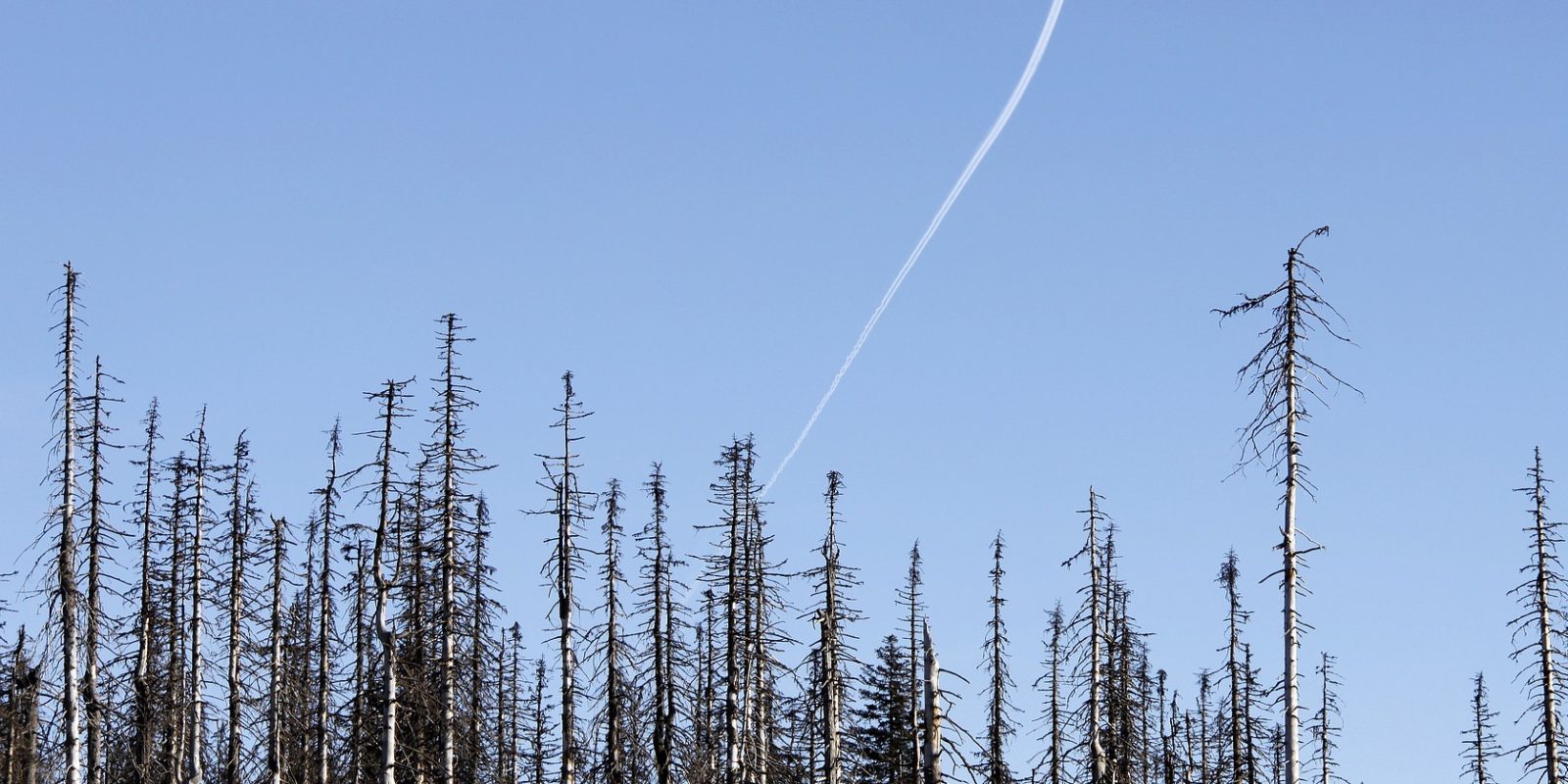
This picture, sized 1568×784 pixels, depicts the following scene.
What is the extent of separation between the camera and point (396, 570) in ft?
134

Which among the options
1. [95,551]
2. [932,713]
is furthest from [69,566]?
[932,713]

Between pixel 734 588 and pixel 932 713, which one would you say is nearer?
pixel 932 713

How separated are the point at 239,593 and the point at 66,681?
14.1 metres

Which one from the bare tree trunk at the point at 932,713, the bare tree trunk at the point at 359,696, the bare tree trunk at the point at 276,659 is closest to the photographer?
the bare tree trunk at the point at 932,713

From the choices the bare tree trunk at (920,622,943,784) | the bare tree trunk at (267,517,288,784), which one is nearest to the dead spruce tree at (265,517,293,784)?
the bare tree trunk at (267,517,288,784)

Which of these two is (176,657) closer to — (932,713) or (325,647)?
(325,647)

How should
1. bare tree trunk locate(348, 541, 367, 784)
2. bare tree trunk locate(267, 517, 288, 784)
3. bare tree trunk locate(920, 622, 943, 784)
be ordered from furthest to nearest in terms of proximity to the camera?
1. bare tree trunk locate(267, 517, 288, 784)
2. bare tree trunk locate(348, 541, 367, 784)
3. bare tree trunk locate(920, 622, 943, 784)

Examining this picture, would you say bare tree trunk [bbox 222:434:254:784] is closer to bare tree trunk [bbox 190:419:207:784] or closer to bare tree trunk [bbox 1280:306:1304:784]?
bare tree trunk [bbox 190:419:207:784]

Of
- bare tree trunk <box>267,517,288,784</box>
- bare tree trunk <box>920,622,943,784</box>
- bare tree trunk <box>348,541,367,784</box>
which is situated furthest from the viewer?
bare tree trunk <box>267,517,288,784</box>

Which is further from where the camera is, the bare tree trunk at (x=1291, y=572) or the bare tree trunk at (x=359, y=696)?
the bare tree trunk at (x=359, y=696)

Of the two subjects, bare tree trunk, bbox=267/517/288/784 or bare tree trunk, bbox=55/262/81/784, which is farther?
bare tree trunk, bbox=267/517/288/784

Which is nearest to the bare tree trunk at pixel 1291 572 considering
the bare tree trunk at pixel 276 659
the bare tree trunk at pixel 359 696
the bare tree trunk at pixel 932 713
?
the bare tree trunk at pixel 932 713

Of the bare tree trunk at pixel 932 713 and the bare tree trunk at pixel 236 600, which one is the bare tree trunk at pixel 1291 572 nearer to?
the bare tree trunk at pixel 932 713

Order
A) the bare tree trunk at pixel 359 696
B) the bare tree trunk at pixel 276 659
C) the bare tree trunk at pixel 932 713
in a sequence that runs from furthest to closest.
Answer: the bare tree trunk at pixel 276 659 → the bare tree trunk at pixel 359 696 → the bare tree trunk at pixel 932 713
